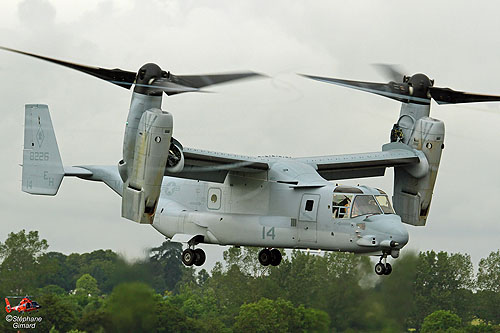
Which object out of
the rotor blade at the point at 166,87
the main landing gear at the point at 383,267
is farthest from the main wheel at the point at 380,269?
the rotor blade at the point at 166,87

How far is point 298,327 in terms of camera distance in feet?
92.7

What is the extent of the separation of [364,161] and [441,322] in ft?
20.1

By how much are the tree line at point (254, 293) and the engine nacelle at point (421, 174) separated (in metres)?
1.43

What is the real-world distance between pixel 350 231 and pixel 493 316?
36.6ft

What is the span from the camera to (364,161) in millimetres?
30219

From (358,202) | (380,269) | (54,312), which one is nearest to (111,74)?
(358,202)

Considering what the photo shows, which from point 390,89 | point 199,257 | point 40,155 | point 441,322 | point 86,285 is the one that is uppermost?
point 390,89

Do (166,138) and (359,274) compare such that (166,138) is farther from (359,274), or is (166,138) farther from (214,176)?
(359,274)

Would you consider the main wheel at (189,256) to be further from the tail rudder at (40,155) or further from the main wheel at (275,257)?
the tail rudder at (40,155)

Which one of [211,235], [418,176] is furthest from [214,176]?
[418,176]

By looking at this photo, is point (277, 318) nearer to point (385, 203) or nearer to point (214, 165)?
point (214, 165)

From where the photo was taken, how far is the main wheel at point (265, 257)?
29.3 m

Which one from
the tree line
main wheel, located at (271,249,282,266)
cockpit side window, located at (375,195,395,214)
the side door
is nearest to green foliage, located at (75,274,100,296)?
the tree line

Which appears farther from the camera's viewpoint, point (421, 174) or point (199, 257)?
point (421, 174)
